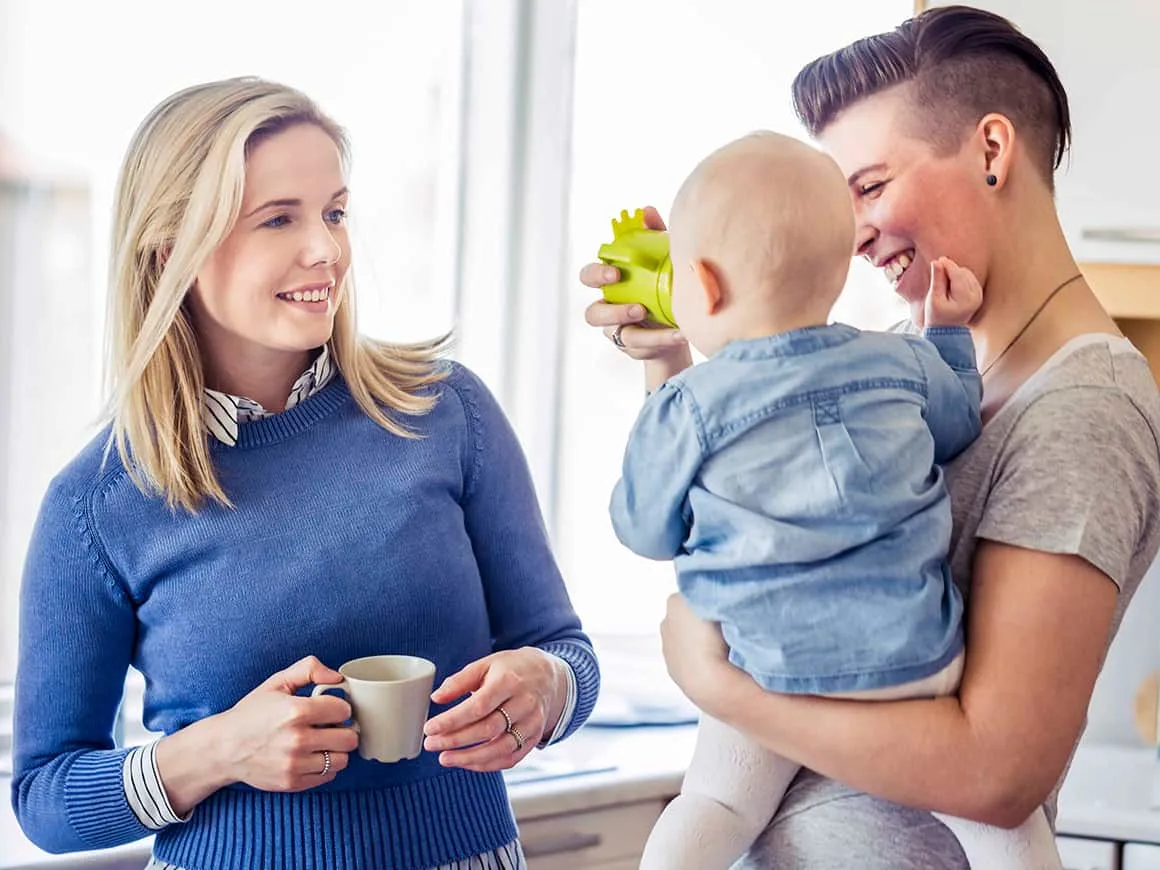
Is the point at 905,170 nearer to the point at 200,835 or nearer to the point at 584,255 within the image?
the point at 200,835

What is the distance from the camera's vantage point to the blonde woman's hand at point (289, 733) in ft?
4.26

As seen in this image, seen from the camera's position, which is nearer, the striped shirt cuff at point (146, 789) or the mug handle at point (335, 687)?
the mug handle at point (335, 687)

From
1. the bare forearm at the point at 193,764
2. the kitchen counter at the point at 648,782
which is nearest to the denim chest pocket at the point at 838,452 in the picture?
the bare forearm at the point at 193,764

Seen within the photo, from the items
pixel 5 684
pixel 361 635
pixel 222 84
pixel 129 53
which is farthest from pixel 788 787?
pixel 129 53

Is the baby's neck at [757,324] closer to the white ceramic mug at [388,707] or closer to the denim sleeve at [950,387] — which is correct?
the denim sleeve at [950,387]

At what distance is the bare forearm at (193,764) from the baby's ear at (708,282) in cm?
70

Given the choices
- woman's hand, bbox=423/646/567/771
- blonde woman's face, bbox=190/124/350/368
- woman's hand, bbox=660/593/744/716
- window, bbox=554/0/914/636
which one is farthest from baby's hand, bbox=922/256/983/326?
window, bbox=554/0/914/636

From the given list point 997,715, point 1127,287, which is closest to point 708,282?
point 997,715

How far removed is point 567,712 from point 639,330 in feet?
1.60

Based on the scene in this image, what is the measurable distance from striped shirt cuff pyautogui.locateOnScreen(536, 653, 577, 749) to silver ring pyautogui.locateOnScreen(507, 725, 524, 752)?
0.11 meters

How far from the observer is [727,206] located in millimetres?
1112

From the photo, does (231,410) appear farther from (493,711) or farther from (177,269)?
(493,711)

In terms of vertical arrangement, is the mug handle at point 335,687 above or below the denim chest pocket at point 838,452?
below

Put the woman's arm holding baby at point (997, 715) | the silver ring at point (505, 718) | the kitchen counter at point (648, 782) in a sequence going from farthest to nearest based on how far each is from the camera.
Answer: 1. the kitchen counter at point (648, 782)
2. the silver ring at point (505, 718)
3. the woman's arm holding baby at point (997, 715)
